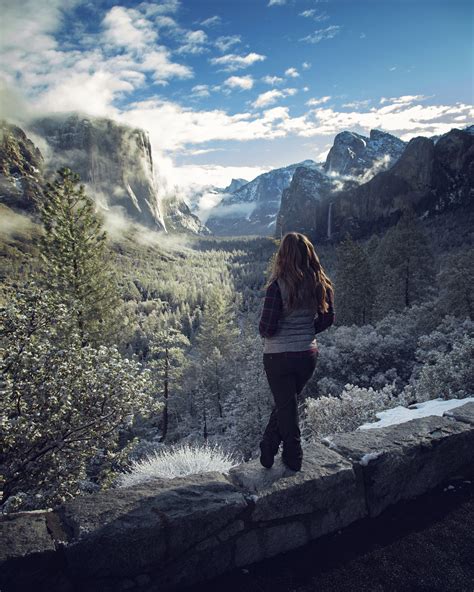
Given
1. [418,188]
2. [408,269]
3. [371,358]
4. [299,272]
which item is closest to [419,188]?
[418,188]

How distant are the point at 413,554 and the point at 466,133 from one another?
16290 cm

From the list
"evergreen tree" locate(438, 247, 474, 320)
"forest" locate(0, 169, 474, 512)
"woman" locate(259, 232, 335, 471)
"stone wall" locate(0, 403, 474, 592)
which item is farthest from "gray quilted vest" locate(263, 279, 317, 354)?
"evergreen tree" locate(438, 247, 474, 320)

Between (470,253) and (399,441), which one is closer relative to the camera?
(399,441)

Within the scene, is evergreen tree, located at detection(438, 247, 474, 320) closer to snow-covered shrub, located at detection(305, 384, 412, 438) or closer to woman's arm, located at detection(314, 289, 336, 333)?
snow-covered shrub, located at detection(305, 384, 412, 438)

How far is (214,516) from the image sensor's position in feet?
10.3

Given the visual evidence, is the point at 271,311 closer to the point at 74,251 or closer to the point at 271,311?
the point at 271,311

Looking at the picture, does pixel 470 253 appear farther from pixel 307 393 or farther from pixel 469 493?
pixel 469 493

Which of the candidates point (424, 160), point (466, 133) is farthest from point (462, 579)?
point (424, 160)

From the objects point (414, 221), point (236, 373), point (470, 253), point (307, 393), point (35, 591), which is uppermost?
point (414, 221)

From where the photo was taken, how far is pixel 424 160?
147875mm

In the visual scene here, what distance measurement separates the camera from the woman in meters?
3.75

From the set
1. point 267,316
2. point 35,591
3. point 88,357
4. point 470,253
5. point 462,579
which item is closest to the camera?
point 35,591

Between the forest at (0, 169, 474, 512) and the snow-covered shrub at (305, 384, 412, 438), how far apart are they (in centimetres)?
5

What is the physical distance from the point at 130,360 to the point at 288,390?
6186mm
